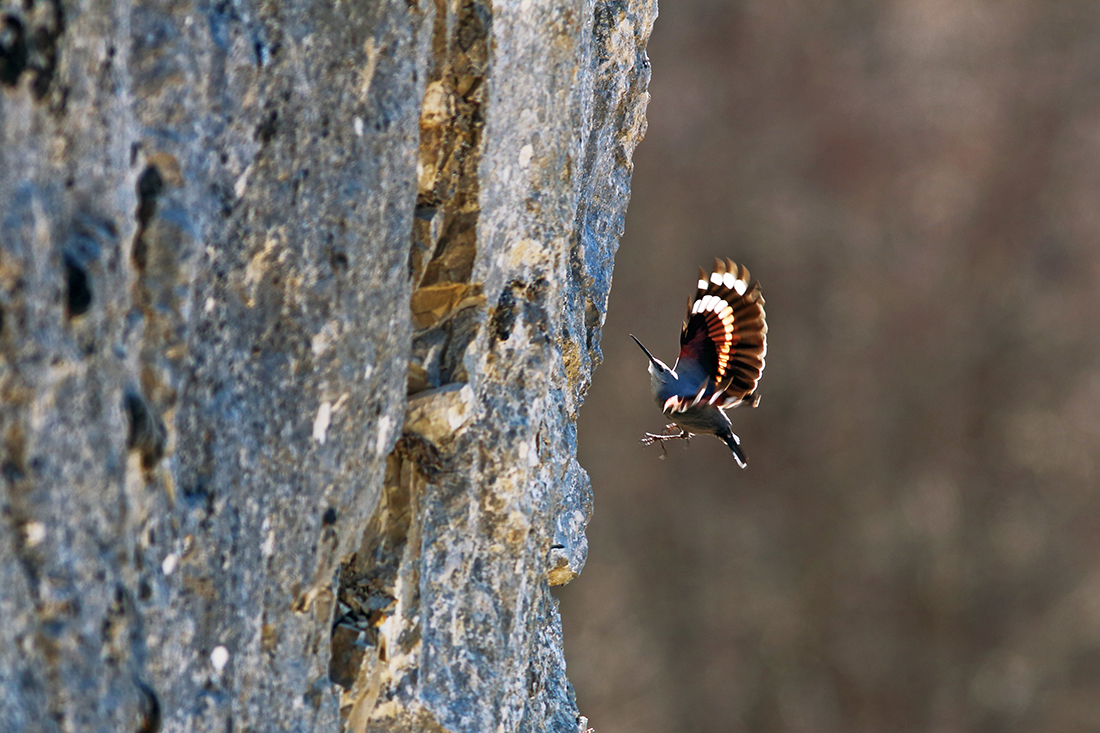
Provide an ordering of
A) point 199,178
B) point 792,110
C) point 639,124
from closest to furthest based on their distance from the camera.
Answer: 1. point 199,178
2. point 639,124
3. point 792,110

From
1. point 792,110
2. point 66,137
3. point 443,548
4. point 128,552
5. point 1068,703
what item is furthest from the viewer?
point 792,110

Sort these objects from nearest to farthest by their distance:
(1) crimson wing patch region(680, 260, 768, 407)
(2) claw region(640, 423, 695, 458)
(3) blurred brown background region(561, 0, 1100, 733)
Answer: (1) crimson wing patch region(680, 260, 768, 407)
(2) claw region(640, 423, 695, 458)
(3) blurred brown background region(561, 0, 1100, 733)

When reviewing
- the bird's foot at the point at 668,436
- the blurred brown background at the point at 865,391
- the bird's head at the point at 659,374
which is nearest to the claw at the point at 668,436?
the bird's foot at the point at 668,436

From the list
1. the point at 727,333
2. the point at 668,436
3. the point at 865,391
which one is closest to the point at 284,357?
the point at 727,333

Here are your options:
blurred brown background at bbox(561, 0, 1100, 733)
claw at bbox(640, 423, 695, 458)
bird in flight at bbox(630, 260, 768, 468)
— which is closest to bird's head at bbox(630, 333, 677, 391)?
bird in flight at bbox(630, 260, 768, 468)

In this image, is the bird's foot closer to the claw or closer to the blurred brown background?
the claw

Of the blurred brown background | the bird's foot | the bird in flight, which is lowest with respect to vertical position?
the blurred brown background

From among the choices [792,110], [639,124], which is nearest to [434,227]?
[639,124]

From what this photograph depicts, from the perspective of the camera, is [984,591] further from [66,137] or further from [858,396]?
[66,137]
